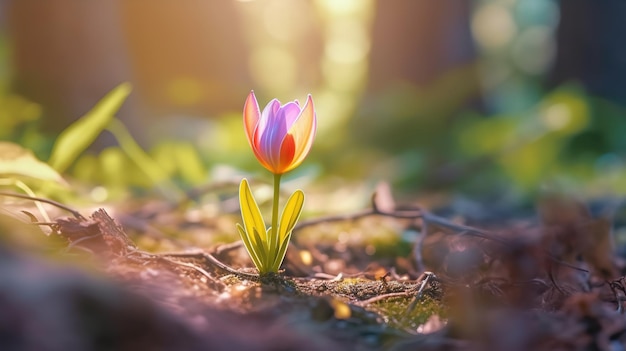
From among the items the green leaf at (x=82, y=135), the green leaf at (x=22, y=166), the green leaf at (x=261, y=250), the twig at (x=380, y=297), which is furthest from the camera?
the green leaf at (x=82, y=135)

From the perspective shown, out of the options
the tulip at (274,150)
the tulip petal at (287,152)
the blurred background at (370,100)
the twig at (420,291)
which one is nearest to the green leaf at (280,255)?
the tulip at (274,150)

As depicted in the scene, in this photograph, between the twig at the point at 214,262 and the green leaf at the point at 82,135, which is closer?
the twig at the point at 214,262

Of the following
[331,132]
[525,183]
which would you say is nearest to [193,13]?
[331,132]

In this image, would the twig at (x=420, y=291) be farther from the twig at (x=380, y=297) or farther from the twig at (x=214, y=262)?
the twig at (x=214, y=262)

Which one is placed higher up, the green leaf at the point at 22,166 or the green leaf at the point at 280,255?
the green leaf at the point at 22,166

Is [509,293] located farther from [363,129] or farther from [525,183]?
[363,129]
